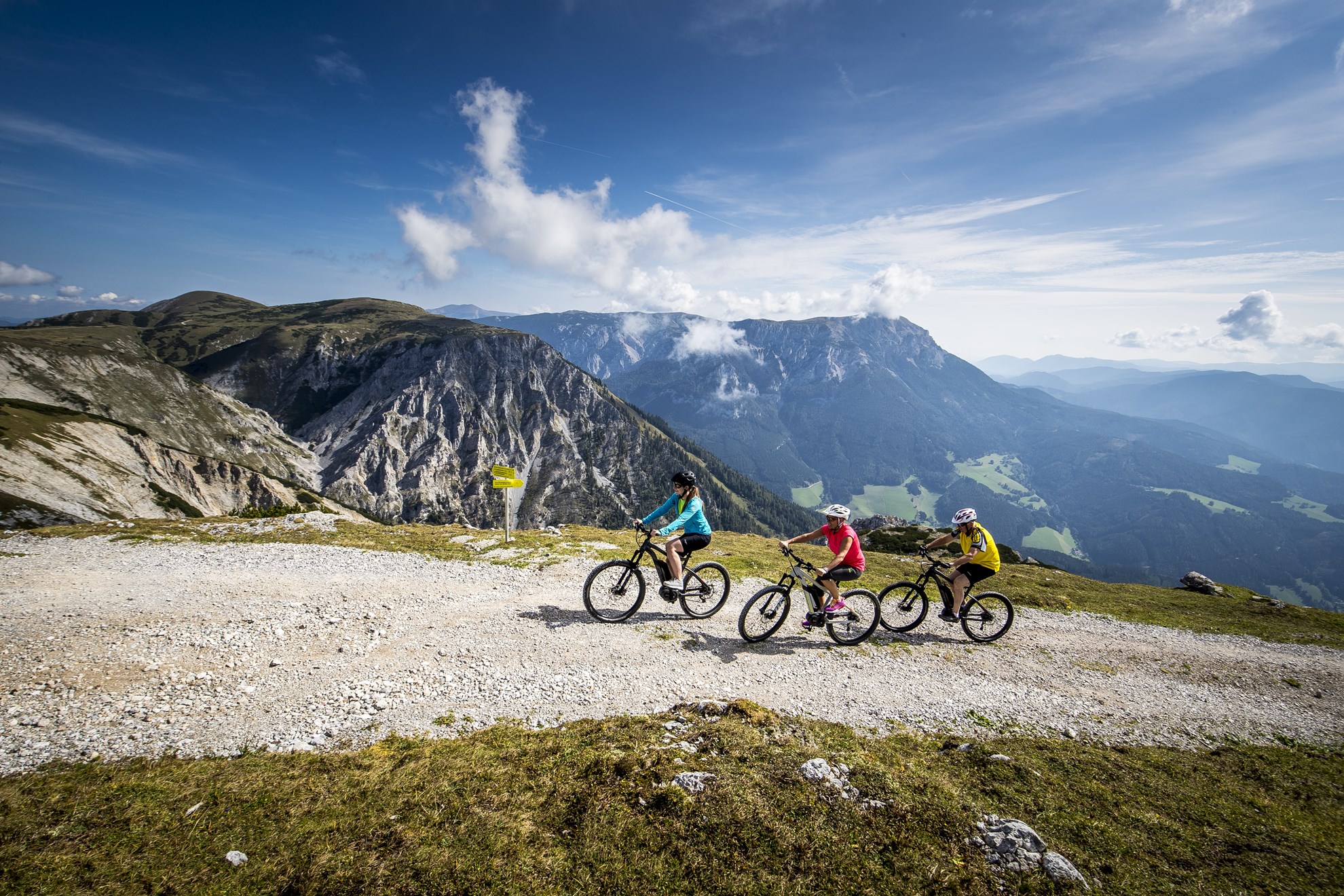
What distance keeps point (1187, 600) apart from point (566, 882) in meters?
28.2

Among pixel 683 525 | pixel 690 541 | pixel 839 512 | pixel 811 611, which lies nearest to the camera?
pixel 839 512

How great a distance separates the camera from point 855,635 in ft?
40.2

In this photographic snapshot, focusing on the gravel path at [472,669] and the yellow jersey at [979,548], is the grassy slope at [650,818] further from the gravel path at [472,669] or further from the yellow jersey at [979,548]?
the yellow jersey at [979,548]

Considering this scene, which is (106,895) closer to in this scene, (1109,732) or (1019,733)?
(1019,733)

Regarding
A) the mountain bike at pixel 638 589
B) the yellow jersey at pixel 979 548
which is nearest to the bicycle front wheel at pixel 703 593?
the mountain bike at pixel 638 589

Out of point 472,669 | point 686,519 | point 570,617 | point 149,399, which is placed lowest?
point 472,669

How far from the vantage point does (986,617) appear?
13.4 metres

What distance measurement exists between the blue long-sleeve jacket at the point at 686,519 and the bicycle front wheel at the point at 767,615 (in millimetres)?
2173

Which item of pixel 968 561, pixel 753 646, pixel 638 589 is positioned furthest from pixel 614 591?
pixel 968 561

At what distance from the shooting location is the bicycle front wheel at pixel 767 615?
38.8ft

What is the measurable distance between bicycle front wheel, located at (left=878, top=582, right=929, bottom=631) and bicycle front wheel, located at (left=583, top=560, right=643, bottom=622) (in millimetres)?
6643

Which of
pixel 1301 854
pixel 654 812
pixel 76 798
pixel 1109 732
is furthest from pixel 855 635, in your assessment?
pixel 76 798

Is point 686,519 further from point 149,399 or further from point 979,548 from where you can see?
point 149,399

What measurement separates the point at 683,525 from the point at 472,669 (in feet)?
18.3
